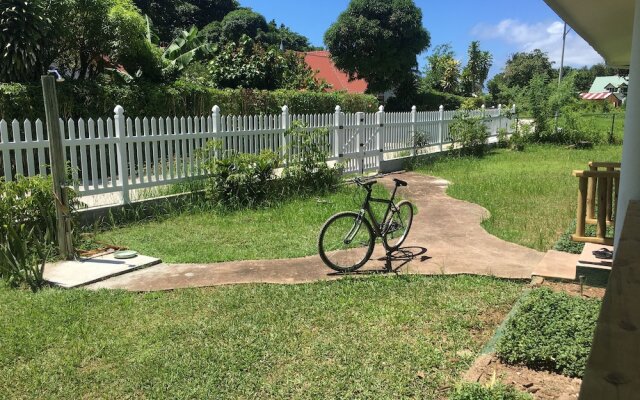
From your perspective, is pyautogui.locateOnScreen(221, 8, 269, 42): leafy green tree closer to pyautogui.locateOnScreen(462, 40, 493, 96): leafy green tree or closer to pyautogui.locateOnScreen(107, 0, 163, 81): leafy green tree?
pyautogui.locateOnScreen(462, 40, 493, 96): leafy green tree

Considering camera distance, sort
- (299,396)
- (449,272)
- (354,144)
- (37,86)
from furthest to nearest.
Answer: (354,144) → (37,86) → (449,272) → (299,396)

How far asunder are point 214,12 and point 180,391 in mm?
51310

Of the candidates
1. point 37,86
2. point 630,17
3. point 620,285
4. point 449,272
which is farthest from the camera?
point 37,86

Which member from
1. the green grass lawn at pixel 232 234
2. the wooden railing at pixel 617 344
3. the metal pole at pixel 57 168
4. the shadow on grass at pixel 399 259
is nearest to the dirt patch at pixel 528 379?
the wooden railing at pixel 617 344

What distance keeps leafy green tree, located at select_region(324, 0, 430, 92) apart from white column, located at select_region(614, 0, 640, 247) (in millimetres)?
30214

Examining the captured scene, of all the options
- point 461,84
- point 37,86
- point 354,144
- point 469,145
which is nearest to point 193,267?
point 37,86

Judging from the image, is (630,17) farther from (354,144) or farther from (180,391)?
(354,144)

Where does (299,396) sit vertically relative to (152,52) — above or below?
below

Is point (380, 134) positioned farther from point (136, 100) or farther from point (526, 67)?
point (526, 67)

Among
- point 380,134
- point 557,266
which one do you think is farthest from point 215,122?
point 557,266

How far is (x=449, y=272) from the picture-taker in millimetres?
5281

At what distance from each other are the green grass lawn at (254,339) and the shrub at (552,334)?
0.26 metres

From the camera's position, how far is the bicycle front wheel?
5262 mm

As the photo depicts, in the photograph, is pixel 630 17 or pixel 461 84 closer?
pixel 630 17
